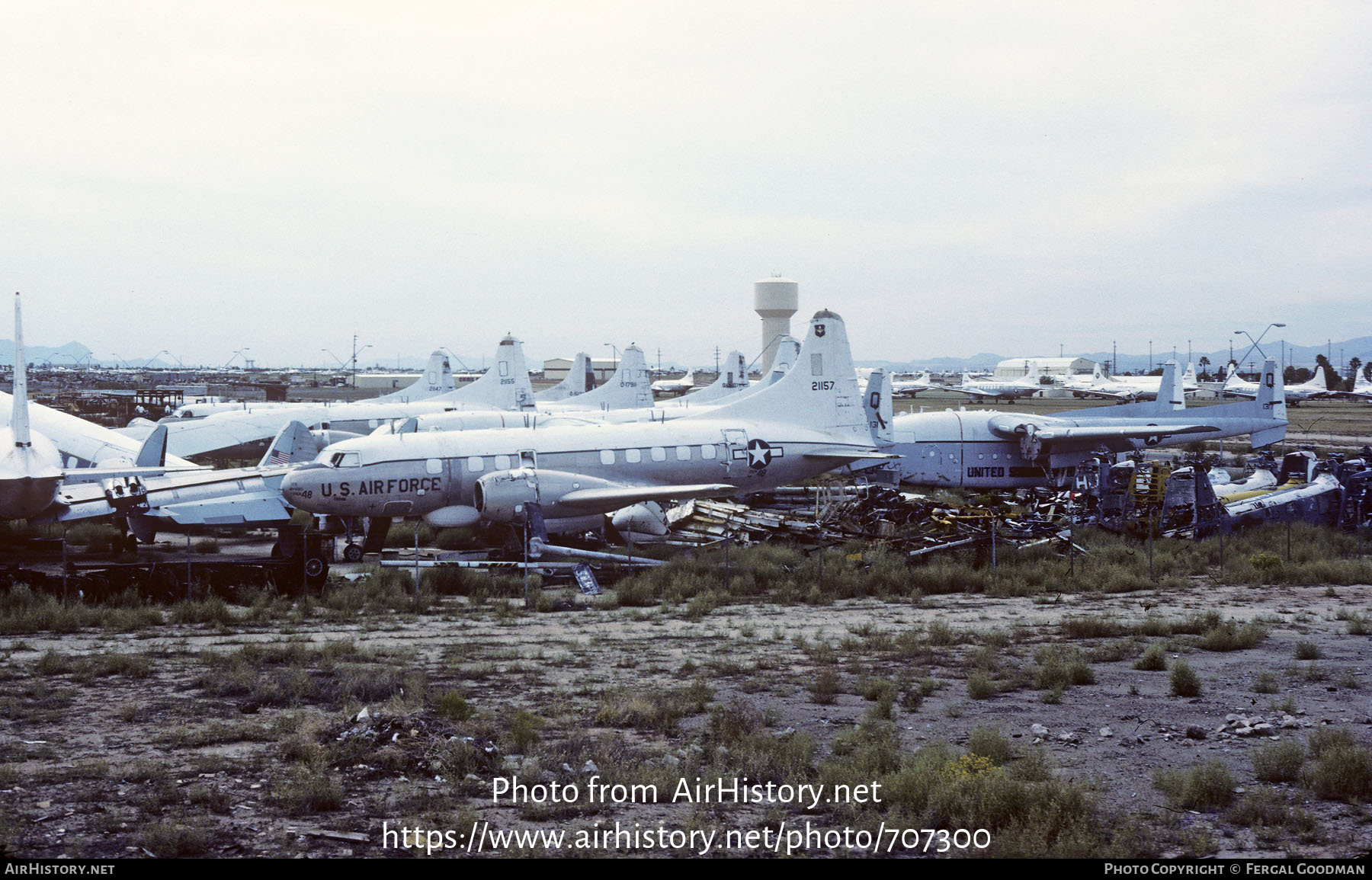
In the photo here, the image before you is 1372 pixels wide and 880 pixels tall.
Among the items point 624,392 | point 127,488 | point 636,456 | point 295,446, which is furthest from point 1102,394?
point 127,488

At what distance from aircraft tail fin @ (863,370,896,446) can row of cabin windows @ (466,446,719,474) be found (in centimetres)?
810

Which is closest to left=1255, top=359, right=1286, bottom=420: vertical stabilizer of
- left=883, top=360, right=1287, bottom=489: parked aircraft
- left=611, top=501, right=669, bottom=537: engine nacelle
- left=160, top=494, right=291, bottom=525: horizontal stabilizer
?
left=883, top=360, right=1287, bottom=489: parked aircraft

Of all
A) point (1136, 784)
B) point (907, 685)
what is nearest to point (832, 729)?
point (907, 685)

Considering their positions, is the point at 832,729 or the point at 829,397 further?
the point at 829,397

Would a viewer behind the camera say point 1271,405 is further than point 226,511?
Yes

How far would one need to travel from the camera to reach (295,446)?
104 ft

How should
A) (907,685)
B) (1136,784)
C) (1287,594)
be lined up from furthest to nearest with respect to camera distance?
(1287,594), (907,685), (1136,784)

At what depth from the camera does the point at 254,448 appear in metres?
48.1

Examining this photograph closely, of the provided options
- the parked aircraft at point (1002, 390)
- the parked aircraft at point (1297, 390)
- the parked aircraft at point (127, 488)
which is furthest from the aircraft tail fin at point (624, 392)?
the parked aircraft at point (1002, 390)

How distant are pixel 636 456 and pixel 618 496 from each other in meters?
1.77

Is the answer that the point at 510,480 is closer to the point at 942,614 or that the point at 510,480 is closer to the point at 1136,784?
the point at 942,614

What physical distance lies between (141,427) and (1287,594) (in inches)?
1753

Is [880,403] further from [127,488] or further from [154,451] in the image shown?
[127,488]
